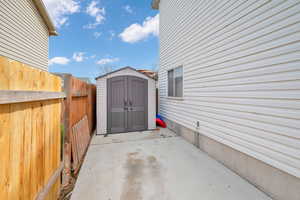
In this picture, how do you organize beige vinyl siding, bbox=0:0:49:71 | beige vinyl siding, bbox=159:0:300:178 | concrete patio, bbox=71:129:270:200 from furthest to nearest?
beige vinyl siding, bbox=0:0:49:71
concrete patio, bbox=71:129:270:200
beige vinyl siding, bbox=159:0:300:178

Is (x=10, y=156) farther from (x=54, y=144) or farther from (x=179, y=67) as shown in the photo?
(x=179, y=67)

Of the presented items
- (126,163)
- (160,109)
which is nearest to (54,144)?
(126,163)

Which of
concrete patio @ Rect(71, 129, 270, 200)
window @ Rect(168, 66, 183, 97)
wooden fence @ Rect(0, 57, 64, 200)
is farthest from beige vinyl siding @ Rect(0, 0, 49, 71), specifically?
window @ Rect(168, 66, 183, 97)

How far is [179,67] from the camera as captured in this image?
15.6 feet

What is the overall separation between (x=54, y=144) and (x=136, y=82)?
3716 mm

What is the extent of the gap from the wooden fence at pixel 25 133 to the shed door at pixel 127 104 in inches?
126

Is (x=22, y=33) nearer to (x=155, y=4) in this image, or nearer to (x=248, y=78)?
(x=155, y=4)

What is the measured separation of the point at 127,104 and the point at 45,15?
234 inches

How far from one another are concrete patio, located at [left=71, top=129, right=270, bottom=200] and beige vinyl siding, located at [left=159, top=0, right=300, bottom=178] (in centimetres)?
61

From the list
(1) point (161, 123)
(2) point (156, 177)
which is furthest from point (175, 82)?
(2) point (156, 177)

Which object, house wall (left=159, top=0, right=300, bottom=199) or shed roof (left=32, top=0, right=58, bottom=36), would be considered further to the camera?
shed roof (left=32, top=0, right=58, bottom=36)

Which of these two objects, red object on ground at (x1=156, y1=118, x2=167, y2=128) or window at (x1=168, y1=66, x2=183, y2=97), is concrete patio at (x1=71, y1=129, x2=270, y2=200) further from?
red object on ground at (x1=156, y1=118, x2=167, y2=128)

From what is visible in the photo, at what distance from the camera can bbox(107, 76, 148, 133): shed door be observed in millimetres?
4918

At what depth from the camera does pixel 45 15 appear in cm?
607
